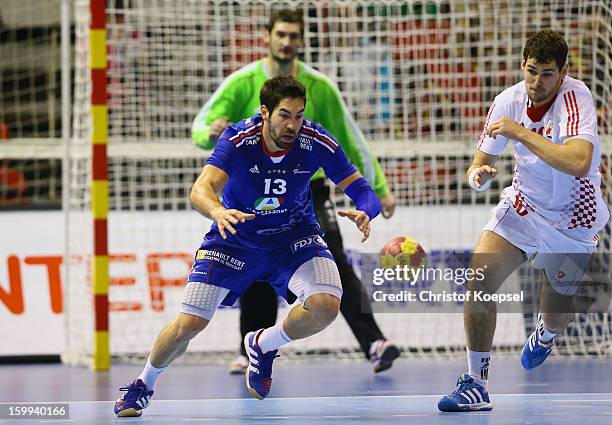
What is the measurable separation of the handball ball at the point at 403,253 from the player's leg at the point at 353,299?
315 millimetres

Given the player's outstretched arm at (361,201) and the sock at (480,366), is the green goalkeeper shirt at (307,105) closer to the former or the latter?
the player's outstretched arm at (361,201)

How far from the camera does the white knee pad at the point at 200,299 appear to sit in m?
5.97

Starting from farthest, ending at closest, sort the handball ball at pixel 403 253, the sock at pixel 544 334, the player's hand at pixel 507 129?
the handball ball at pixel 403 253 < the sock at pixel 544 334 < the player's hand at pixel 507 129

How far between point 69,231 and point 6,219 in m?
0.56

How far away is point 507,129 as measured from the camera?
18.7 ft

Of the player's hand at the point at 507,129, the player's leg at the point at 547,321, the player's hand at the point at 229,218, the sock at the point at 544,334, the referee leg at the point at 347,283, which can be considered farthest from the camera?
the referee leg at the point at 347,283

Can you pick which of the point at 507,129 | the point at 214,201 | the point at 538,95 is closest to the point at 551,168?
the point at 538,95

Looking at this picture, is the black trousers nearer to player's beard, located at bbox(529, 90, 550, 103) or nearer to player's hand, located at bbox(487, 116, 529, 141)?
player's beard, located at bbox(529, 90, 550, 103)

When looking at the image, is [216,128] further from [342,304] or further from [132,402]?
[132,402]

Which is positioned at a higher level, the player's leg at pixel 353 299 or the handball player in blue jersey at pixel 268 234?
the handball player in blue jersey at pixel 268 234

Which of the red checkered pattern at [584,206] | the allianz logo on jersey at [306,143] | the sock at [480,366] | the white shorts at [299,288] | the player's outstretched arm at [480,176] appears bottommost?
the sock at [480,366]

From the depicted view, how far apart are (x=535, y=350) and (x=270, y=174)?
1937mm

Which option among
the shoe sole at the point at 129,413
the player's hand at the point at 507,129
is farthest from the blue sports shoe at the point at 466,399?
the shoe sole at the point at 129,413

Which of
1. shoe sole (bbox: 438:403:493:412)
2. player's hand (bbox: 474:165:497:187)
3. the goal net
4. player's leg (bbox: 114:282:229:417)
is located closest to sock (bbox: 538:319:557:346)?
shoe sole (bbox: 438:403:493:412)
